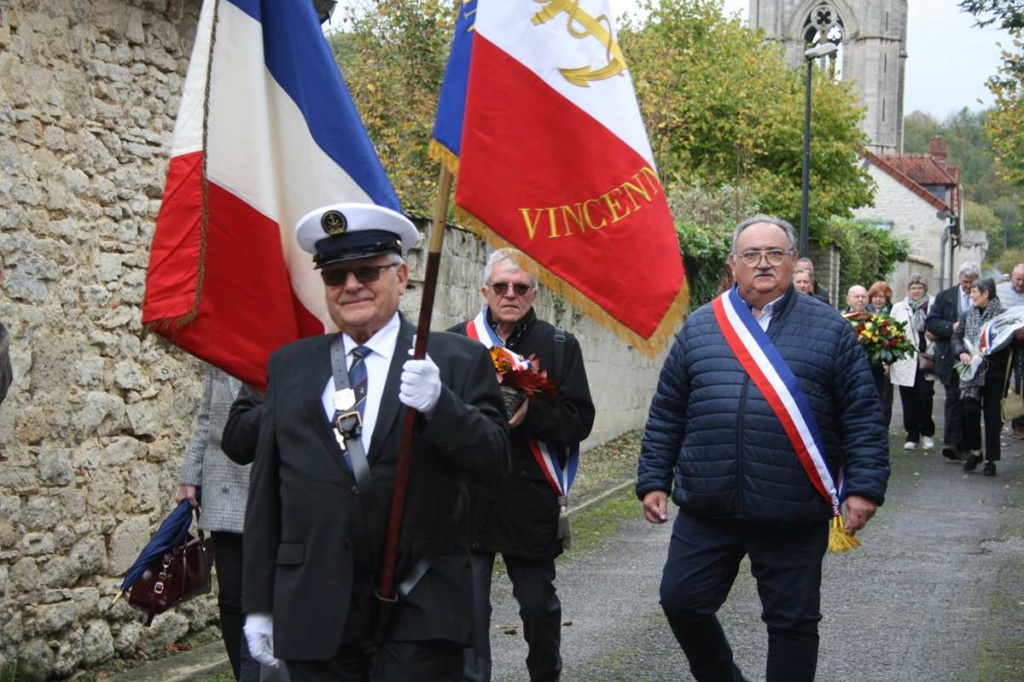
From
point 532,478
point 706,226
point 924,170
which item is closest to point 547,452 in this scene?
point 532,478

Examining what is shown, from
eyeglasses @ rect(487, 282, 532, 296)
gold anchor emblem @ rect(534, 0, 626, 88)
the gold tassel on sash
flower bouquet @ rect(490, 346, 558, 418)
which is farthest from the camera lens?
eyeglasses @ rect(487, 282, 532, 296)

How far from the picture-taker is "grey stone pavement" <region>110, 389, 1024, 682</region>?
735 centimetres

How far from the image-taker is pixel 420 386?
385 cm

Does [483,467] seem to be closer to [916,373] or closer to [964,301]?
[964,301]

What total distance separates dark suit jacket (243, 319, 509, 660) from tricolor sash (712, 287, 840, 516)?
1674mm

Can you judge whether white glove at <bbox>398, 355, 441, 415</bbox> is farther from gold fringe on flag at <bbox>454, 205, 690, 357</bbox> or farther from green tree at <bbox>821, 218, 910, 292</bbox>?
green tree at <bbox>821, 218, 910, 292</bbox>

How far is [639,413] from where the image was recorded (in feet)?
63.3

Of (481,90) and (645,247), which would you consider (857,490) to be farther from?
(481,90)

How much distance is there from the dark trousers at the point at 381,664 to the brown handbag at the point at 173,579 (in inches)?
75.2

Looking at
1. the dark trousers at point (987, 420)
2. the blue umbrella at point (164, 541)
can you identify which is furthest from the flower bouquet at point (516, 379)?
the dark trousers at point (987, 420)

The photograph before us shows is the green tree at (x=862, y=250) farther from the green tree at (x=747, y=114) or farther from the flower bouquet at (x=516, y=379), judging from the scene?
the flower bouquet at (x=516, y=379)

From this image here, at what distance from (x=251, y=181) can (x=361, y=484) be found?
1490 millimetres

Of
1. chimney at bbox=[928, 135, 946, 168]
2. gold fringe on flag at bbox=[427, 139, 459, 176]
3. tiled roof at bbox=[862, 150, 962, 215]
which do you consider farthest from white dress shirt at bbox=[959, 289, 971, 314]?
chimney at bbox=[928, 135, 946, 168]

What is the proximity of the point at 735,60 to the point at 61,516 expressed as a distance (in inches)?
1508
